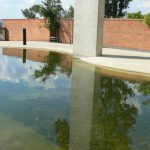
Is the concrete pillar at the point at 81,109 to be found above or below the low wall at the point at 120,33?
below

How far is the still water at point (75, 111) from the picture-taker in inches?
224

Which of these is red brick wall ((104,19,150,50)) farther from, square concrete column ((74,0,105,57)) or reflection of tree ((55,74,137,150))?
reflection of tree ((55,74,137,150))

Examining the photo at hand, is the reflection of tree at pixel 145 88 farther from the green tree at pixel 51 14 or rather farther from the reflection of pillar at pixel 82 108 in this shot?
the green tree at pixel 51 14

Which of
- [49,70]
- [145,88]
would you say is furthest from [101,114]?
[49,70]

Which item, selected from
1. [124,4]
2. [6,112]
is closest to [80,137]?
[6,112]

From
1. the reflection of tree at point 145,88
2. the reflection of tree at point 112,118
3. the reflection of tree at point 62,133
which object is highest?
the reflection of tree at point 62,133

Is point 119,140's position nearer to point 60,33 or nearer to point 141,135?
point 141,135

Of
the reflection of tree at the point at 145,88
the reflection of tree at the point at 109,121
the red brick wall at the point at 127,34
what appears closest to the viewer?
the reflection of tree at the point at 109,121

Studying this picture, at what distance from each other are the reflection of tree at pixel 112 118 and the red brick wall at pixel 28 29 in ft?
88.0

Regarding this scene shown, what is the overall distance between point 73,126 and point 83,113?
99 centimetres

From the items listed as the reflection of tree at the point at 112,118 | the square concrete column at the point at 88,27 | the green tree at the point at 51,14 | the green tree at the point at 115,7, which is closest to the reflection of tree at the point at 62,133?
the reflection of tree at the point at 112,118

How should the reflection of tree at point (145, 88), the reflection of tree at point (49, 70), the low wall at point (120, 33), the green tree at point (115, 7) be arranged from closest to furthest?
the reflection of tree at point (145, 88) → the reflection of tree at point (49, 70) → the low wall at point (120, 33) → the green tree at point (115, 7)

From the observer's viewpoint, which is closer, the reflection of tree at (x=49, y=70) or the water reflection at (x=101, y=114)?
the water reflection at (x=101, y=114)

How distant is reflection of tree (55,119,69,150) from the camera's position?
18.2 feet
